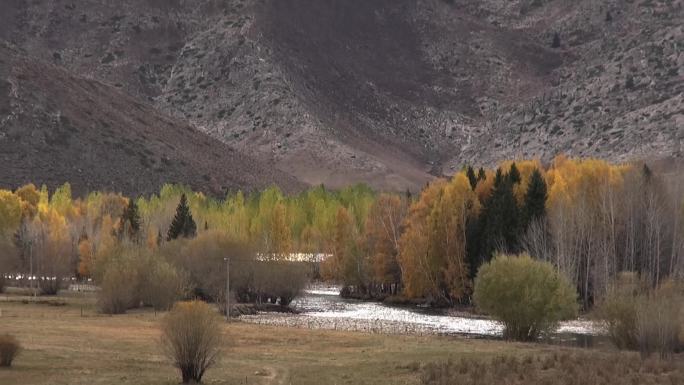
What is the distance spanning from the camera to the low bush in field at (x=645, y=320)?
47.7 metres

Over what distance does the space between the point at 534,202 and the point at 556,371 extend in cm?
4441

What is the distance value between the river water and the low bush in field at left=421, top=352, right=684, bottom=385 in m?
14.0

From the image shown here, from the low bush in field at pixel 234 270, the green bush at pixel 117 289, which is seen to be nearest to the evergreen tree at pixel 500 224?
the low bush in field at pixel 234 270

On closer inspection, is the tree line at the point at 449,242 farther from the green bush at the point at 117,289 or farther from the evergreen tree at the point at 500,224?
the green bush at the point at 117,289

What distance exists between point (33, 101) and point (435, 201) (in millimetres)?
119851

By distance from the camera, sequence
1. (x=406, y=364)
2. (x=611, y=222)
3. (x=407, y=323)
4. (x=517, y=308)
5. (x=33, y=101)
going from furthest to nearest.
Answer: (x=33, y=101)
(x=611, y=222)
(x=407, y=323)
(x=517, y=308)
(x=406, y=364)

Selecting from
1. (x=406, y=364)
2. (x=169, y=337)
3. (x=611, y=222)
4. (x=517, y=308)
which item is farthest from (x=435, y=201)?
(x=169, y=337)

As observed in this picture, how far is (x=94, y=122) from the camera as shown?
7539 inches

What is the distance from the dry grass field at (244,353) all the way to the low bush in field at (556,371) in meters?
1.13

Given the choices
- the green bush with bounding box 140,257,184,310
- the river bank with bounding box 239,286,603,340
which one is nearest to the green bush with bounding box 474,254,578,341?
the river bank with bounding box 239,286,603,340

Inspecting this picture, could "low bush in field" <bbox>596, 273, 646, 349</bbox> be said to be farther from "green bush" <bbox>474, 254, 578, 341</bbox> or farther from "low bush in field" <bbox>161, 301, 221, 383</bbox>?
"low bush in field" <bbox>161, 301, 221, 383</bbox>

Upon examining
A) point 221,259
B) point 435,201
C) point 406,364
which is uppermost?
point 435,201

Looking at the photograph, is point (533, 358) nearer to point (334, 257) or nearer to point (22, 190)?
point (334, 257)

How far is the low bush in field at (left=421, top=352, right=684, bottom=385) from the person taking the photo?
38344 millimetres
